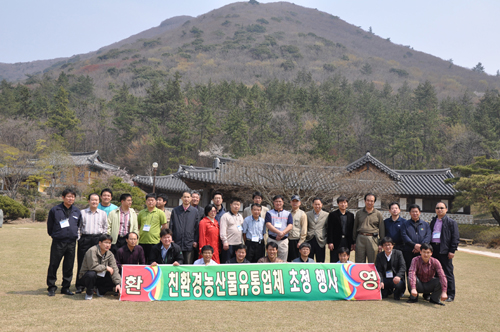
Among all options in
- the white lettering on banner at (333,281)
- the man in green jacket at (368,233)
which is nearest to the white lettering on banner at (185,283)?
the white lettering on banner at (333,281)

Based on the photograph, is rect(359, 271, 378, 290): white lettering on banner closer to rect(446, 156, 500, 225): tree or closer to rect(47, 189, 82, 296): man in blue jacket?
rect(47, 189, 82, 296): man in blue jacket

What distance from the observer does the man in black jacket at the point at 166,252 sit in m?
6.36

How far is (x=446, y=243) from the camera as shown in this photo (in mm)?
6430

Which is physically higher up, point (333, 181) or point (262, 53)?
point (262, 53)

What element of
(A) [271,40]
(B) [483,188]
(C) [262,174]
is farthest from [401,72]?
(C) [262,174]

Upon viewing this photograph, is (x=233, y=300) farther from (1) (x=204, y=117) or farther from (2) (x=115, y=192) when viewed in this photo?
(1) (x=204, y=117)

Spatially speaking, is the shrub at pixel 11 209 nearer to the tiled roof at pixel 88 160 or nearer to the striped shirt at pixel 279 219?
the striped shirt at pixel 279 219

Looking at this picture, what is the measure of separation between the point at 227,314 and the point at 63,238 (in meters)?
2.85

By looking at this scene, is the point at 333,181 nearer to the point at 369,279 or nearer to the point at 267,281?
the point at 369,279

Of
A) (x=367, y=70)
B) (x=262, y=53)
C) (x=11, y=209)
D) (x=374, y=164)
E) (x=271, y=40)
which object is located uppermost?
(x=271, y=40)

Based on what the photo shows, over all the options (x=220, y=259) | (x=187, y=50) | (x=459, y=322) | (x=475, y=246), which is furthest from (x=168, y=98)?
(x=187, y=50)

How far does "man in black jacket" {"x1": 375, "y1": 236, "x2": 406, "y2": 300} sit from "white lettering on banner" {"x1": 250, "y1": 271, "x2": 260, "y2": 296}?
1975 mm

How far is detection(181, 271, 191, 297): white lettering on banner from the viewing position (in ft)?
18.9

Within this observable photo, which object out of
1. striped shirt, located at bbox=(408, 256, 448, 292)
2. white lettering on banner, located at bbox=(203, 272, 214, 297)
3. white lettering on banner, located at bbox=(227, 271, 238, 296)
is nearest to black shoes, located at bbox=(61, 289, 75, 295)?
white lettering on banner, located at bbox=(203, 272, 214, 297)
